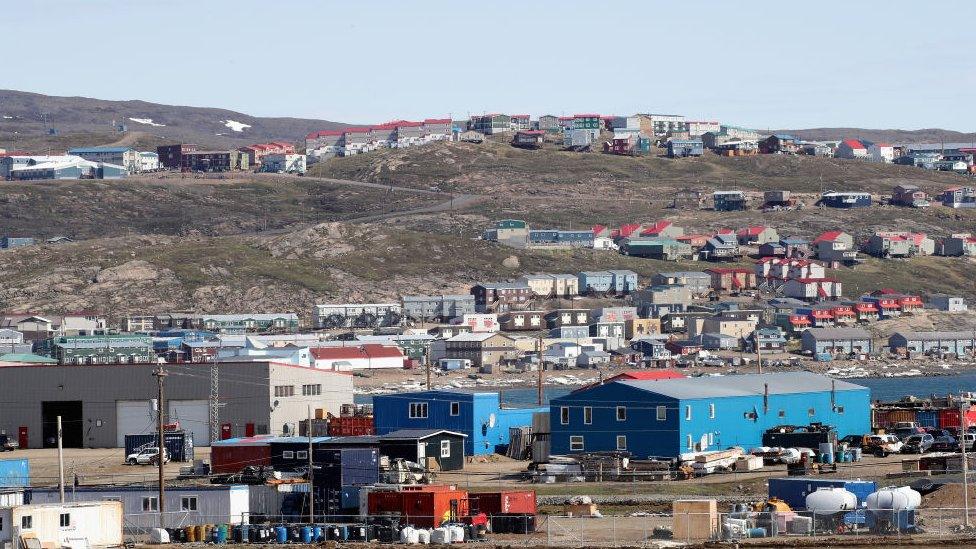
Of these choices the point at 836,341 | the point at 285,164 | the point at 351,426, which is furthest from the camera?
the point at 285,164

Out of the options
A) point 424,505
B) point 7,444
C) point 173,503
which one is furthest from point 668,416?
point 7,444

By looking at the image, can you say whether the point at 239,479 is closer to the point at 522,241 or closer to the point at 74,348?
the point at 74,348

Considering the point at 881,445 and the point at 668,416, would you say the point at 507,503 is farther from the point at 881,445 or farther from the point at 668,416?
the point at 881,445

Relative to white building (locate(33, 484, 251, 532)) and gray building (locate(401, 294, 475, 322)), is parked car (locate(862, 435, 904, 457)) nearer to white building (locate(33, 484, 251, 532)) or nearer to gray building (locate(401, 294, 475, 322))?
white building (locate(33, 484, 251, 532))

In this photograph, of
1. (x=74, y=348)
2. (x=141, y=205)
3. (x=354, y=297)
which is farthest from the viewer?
(x=141, y=205)

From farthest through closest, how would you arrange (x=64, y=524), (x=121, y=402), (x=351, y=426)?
(x=121, y=402)
(x=351, y=426)
(x=64, y=524)

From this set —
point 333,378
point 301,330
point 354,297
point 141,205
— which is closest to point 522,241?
point 354,297
